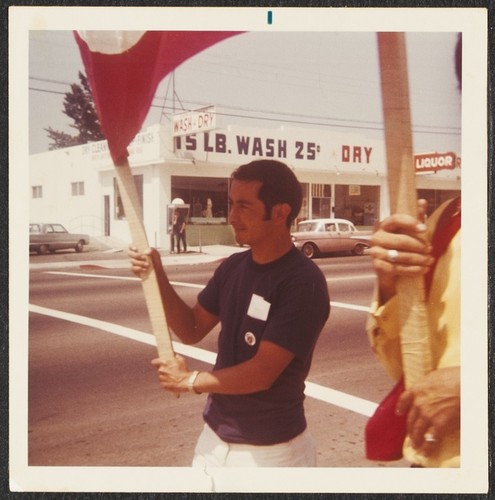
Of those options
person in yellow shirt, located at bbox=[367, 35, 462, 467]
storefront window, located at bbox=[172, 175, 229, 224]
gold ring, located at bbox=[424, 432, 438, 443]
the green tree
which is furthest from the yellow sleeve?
the green tree

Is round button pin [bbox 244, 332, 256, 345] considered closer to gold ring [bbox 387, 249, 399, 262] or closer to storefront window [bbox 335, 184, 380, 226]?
gold ring [bbox 387, 249, 399, 262]

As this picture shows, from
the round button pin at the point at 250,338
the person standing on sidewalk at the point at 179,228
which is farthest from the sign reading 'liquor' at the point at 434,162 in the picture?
the person standing on sidewalk at the point at 179,228

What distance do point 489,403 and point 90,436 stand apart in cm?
169

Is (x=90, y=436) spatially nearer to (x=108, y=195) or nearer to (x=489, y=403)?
(x=108, y=195)

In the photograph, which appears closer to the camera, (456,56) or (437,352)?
(437,352)

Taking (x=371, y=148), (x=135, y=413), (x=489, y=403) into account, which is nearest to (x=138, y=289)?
(x=135, y=413)

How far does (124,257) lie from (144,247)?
1.09 ft

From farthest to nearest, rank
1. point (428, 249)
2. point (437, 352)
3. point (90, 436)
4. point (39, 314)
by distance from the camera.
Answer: point (90, 436), point (39, 314), point (437, 352), point (428, 249)

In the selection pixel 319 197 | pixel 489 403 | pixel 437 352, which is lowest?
pixel 489 403

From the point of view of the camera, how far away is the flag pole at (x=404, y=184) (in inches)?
56.7

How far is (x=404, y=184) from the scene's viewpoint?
1.50m

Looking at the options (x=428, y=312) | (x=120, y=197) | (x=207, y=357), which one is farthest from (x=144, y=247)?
(x=207, y=357)

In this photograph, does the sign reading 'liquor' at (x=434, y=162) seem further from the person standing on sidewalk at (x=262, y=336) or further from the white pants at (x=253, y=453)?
the white pants at (x=253, y=453)

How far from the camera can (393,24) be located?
1861 mm
